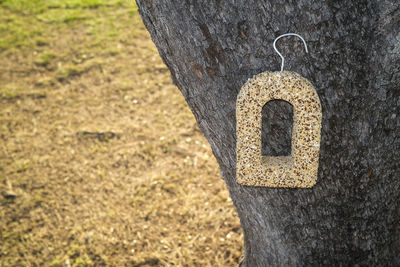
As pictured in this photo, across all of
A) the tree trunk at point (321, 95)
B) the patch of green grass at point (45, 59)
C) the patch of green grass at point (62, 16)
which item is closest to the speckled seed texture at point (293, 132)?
the tree trunk at point (321, 95)

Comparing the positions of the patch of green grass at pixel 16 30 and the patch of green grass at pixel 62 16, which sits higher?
the patch of green grass at pixel 62 16

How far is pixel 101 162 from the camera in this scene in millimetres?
4035

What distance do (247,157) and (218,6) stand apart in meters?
0.61

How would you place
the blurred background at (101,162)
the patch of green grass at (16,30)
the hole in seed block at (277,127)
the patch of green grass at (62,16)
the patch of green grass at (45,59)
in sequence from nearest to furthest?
the hole in seed block at (277,127), the blurred background at (101,162), the patch of green grass at (45,59), the patch of green grass at (16,30), the patch of green grass at (62,16)

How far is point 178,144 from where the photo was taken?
4180 millimetres

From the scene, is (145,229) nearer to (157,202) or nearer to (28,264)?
(157,202)

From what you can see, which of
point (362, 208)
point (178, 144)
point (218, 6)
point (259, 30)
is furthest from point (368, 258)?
point (178, 144)

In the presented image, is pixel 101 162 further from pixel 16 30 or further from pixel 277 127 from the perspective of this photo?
pixel 16 30

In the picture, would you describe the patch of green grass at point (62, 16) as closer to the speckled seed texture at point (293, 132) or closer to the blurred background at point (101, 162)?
the blurred background at point (101, 162)

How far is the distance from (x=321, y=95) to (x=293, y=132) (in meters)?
0.19

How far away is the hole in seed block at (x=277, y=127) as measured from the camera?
1412mm

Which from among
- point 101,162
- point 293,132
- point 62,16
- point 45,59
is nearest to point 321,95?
point 293,132

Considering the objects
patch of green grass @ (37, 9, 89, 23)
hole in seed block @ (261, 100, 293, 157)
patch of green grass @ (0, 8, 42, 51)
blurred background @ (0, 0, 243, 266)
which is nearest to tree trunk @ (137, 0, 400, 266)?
hole in seed block @ (261, 100, 293, 157)

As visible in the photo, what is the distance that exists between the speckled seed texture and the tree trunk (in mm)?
56
